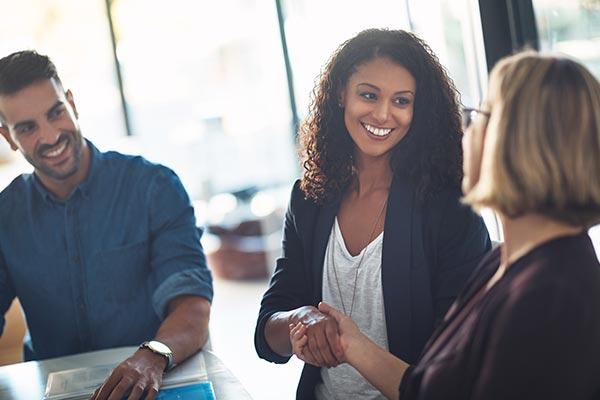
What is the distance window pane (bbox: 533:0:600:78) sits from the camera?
8.54 feet

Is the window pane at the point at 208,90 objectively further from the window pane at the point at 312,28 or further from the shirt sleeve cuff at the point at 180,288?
the shirt sleeve cuff at the point at 180,288

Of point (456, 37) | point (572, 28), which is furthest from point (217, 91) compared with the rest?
point (572, 28)

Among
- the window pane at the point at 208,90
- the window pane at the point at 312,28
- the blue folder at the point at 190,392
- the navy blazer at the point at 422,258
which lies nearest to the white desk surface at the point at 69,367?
the blue folder at the point at 190,392

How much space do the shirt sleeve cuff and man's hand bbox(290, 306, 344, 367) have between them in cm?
48

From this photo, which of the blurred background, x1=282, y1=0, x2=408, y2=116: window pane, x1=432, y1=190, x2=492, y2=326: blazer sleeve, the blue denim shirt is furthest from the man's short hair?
x1=282, y1=0, x2=408, y2=116: window pane

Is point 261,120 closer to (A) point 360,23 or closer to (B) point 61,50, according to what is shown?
(B) point 61,50

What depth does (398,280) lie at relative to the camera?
1.86m

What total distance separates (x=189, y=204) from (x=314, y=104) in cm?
46

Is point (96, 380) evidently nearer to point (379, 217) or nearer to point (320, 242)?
point (320, 242)

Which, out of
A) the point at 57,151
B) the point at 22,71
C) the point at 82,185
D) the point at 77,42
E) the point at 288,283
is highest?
the point at 77,42

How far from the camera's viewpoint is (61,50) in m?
6.68

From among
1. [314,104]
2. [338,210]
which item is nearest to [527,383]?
[338,210]

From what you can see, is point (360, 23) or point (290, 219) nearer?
point (290, 219)

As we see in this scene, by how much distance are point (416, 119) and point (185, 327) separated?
721mm
